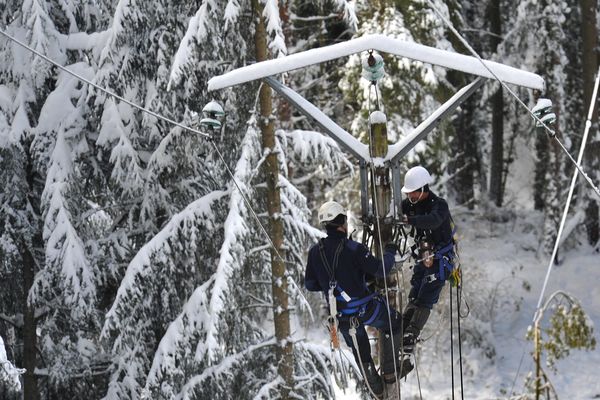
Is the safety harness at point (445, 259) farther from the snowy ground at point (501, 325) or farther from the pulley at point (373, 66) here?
the snowy ground at point (501, 325)

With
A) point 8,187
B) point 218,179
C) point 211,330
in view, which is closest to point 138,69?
point 218,179

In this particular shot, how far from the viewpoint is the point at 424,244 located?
25.4ft

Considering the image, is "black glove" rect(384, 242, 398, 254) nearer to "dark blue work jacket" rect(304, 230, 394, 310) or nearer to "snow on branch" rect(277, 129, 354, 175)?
"dark blue work jacket" rect(304, 230, 394, 310)

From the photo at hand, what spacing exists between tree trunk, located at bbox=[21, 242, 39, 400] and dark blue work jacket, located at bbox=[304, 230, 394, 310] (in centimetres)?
852

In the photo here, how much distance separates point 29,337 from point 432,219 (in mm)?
9846

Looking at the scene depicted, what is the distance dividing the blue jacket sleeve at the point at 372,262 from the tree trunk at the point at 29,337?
29.7ft

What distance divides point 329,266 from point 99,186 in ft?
27.3

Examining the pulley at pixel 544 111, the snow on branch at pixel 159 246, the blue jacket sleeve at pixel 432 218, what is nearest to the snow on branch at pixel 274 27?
the snow on branch at pixel 159 246

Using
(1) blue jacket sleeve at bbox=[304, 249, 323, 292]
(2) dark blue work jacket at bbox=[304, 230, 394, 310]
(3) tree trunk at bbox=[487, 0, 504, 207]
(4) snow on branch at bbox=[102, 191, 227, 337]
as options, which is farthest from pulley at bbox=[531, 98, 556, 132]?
(3) tree trunk at bbox=[487, 0, 504, 207]

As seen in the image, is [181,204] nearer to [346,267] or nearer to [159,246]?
[159,246]

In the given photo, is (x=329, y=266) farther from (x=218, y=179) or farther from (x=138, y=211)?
(x=138, y=211)

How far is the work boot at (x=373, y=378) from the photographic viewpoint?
7.98 meters

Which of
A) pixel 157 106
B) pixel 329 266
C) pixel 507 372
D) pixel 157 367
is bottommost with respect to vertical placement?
pixel 507 372

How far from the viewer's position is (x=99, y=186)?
586 inches
